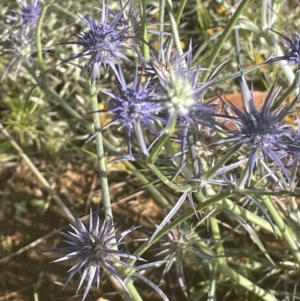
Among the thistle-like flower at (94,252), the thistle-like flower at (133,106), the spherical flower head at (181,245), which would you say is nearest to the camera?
the thistle-like flower at (133,106)

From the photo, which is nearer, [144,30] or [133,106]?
[133,106]

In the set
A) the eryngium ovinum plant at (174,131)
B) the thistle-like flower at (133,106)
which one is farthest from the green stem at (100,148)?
the thistle-like flower at (133,106)

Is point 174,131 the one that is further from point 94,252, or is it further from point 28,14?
point 28,14

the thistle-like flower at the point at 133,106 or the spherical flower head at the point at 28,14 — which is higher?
the spherical flower head at the point at 28,14

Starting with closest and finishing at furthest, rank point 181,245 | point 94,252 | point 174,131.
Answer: point 174,131
point 94,252
point 181,245

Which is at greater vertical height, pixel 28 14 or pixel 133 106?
pixel 28 14

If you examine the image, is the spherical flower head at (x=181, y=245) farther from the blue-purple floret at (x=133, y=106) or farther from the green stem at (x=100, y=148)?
the blue-purple floret at (x=133, y=106)

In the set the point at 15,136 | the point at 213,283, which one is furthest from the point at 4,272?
the point at 213,283

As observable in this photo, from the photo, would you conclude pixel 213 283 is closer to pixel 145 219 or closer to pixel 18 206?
pixel 145 219

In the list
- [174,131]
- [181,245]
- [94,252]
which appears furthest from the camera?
[181,245]

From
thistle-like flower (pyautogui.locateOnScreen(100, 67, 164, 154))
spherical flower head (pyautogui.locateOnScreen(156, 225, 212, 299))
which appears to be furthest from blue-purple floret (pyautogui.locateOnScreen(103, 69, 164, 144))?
spherical flower head (pyautogui.locateOnScreen(156, 225, 212, 299))

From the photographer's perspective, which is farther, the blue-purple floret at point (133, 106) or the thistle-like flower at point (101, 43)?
the thistle-like flower at point (101, 43)

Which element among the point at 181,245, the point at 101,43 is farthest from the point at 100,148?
the point at 181,245
